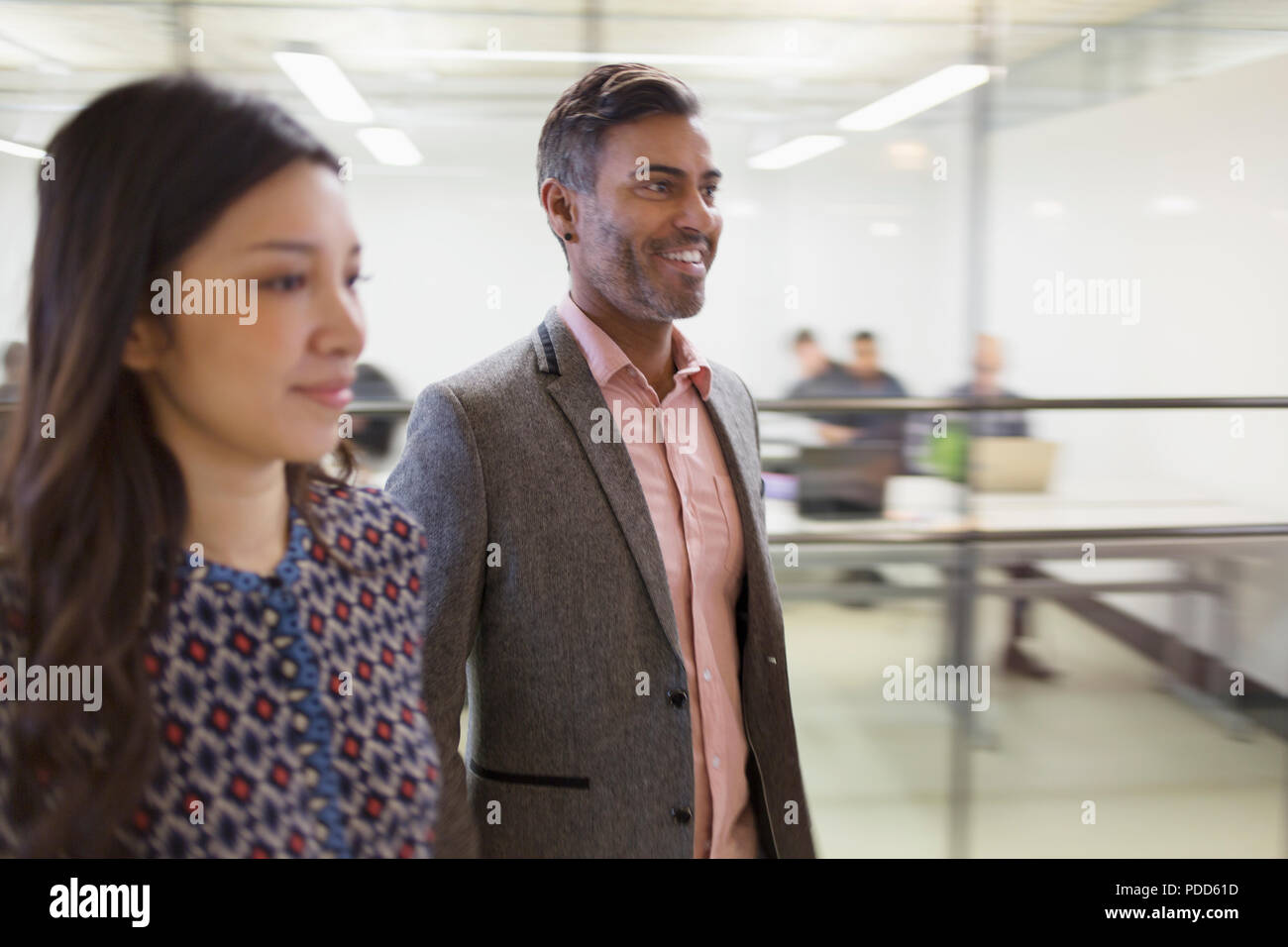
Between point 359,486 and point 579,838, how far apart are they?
0.56 metres

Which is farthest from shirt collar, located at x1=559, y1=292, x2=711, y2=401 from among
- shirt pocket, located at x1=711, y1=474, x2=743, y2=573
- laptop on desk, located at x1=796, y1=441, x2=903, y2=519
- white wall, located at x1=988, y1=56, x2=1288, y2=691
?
white wall, located at x1=988, y1=56, x2=1288, y2=691

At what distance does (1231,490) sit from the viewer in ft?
9.31

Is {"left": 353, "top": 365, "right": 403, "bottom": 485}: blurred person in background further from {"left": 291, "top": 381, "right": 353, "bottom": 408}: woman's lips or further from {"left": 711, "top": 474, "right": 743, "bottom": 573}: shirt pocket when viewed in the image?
{"left": 291, "top": 381, "right": 353, "bottom": 408}: woman's lips

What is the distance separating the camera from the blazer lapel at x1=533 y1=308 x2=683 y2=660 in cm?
125

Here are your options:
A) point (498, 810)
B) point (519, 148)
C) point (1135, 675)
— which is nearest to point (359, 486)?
point (498, 810)

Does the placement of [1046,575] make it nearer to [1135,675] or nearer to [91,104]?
[1135,675]

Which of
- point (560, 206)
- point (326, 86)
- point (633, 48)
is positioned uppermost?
point (633, 48)

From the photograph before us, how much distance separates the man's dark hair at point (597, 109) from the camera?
1.26 metres

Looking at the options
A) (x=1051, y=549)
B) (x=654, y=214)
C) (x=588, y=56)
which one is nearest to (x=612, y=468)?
(x=654, y=214)

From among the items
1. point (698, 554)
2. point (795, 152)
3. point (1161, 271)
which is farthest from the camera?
point (1161, 271)

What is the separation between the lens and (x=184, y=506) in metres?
0.89

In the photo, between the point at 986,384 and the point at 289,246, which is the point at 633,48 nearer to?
the point at 986,384

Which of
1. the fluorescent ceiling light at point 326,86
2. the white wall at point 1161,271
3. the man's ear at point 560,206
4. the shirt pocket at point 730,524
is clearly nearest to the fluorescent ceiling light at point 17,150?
the fluorescent ceiling light at point 326,86

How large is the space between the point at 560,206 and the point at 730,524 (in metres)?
0.51
